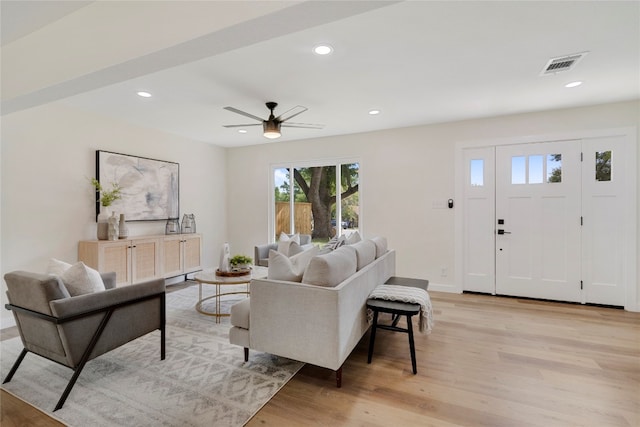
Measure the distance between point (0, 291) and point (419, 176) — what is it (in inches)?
217

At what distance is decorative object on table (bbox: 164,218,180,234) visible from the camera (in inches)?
193

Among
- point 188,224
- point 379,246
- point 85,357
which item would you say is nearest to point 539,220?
point 379,246

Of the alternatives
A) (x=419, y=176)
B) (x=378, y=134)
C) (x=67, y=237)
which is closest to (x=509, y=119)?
(x=419, y=176)

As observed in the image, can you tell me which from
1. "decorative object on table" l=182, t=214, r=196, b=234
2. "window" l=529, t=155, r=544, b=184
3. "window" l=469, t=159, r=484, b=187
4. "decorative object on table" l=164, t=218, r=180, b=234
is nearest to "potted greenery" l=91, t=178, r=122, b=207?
"decorative object on table" l=164, t=218, r=180, b=234

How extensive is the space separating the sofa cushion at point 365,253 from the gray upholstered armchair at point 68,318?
186 cm

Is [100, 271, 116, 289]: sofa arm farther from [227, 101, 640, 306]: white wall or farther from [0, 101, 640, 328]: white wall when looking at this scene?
[227, 101, 640, 306]: white wall

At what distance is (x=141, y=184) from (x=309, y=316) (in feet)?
12.6

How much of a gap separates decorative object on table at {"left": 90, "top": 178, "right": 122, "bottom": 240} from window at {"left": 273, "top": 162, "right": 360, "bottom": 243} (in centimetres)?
272

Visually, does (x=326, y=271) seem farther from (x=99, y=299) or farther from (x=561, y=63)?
(x=561, y=63)

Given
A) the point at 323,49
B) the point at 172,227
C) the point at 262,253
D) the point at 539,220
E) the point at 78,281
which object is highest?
the point at 323,49

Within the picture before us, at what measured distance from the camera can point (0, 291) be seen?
124 inches

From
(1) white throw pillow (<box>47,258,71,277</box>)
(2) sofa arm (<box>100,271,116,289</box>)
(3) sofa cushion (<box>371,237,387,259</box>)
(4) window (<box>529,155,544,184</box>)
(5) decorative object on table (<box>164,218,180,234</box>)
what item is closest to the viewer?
(1) white throw pillow (<box>47,258,71,277</box>)

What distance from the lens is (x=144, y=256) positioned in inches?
164

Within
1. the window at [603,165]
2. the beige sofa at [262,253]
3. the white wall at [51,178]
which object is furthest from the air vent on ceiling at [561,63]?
the white wall at [51,178]
